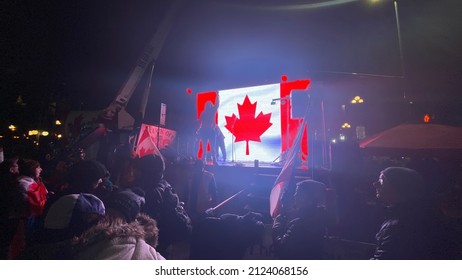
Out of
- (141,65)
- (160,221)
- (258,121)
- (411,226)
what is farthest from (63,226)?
(141,65)

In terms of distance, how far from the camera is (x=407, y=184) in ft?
7.55

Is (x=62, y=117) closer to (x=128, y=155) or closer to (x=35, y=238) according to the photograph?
(x=128, y=155)

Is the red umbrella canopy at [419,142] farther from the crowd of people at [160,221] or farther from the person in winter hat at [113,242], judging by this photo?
the person in winter hat at [113,242]

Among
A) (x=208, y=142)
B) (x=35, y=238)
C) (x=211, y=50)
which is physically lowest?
(x=35, y=238)

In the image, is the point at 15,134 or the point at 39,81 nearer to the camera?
the point at 15,134

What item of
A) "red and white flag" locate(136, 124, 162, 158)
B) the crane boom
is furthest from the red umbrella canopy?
the crane boom

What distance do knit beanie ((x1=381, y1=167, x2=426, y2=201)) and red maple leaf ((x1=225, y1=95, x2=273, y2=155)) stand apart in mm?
3528

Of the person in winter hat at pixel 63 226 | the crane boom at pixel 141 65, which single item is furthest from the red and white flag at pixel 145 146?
the person in winter hat at pixel 63 226

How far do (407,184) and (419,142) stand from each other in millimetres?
4183

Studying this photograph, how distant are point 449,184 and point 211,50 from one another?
6580 millimetres

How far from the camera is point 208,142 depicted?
21.1ft

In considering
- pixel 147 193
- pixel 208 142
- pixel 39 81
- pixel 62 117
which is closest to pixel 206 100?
pixel 208 142

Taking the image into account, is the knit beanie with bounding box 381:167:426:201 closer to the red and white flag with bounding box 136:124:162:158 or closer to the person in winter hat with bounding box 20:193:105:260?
the person in winter hat with bounding box 20:193:105:260

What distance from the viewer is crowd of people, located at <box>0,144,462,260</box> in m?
1.74
